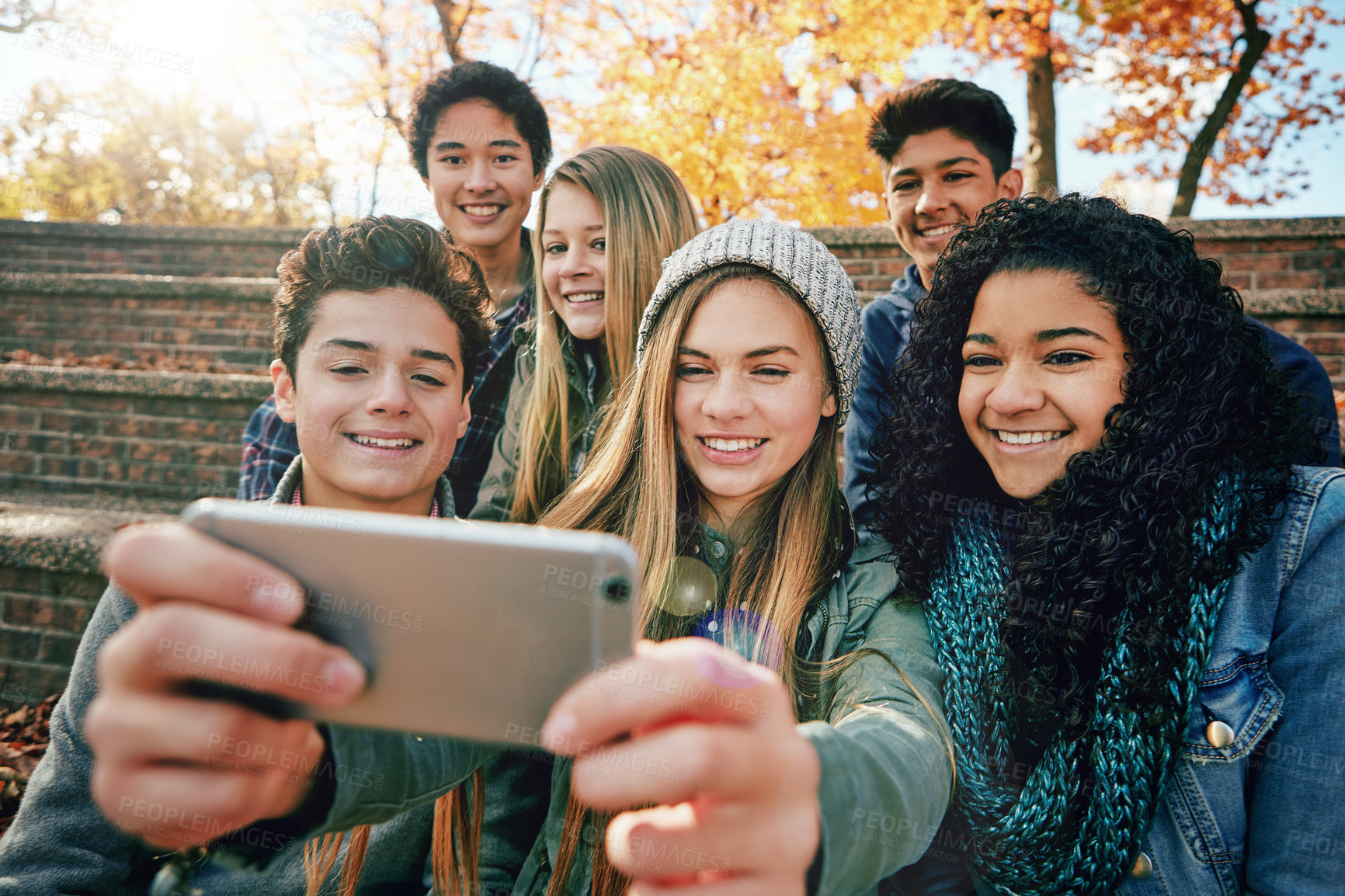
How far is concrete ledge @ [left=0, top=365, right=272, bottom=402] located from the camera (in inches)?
131

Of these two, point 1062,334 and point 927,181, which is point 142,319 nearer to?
point 927,181

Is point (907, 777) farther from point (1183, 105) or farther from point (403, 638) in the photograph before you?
point (1183, 105)

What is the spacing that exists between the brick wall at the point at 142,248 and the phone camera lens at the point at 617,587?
521cm

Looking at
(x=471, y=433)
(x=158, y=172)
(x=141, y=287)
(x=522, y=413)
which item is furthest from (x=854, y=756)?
(x=158, y=172)

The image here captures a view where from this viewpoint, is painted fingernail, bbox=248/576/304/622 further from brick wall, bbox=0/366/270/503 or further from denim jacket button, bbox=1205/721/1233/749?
brick wall, bbox=0/366/270/503

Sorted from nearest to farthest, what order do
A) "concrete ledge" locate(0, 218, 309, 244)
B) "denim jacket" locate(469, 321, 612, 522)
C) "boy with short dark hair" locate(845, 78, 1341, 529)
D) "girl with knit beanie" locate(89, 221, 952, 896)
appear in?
1. "girl with knit beanie" locate(89, 221, 952, 896)
2. "denim jacket" locate(469, 321, 612, 522)
3. "boy with short dark hair" locate(845, 78, 1341, 529)
4. "concrete ledge" locate(0, 218, 309, 244)

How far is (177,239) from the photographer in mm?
5270

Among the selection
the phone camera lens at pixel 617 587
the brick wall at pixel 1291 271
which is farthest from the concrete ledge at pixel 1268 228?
the phone camera lens at pixel 617 587

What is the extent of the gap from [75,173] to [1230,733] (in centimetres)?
2072

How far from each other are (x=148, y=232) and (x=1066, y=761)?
6.62m

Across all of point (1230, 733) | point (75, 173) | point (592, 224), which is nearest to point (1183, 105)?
point (592, 224)

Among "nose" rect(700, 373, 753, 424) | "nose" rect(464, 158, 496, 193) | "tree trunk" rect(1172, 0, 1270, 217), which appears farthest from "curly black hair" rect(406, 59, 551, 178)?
"tree trunk" rect(1172, 0, 1270, 217)

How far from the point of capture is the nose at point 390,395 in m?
1.67

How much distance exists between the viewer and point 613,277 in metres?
2.48
